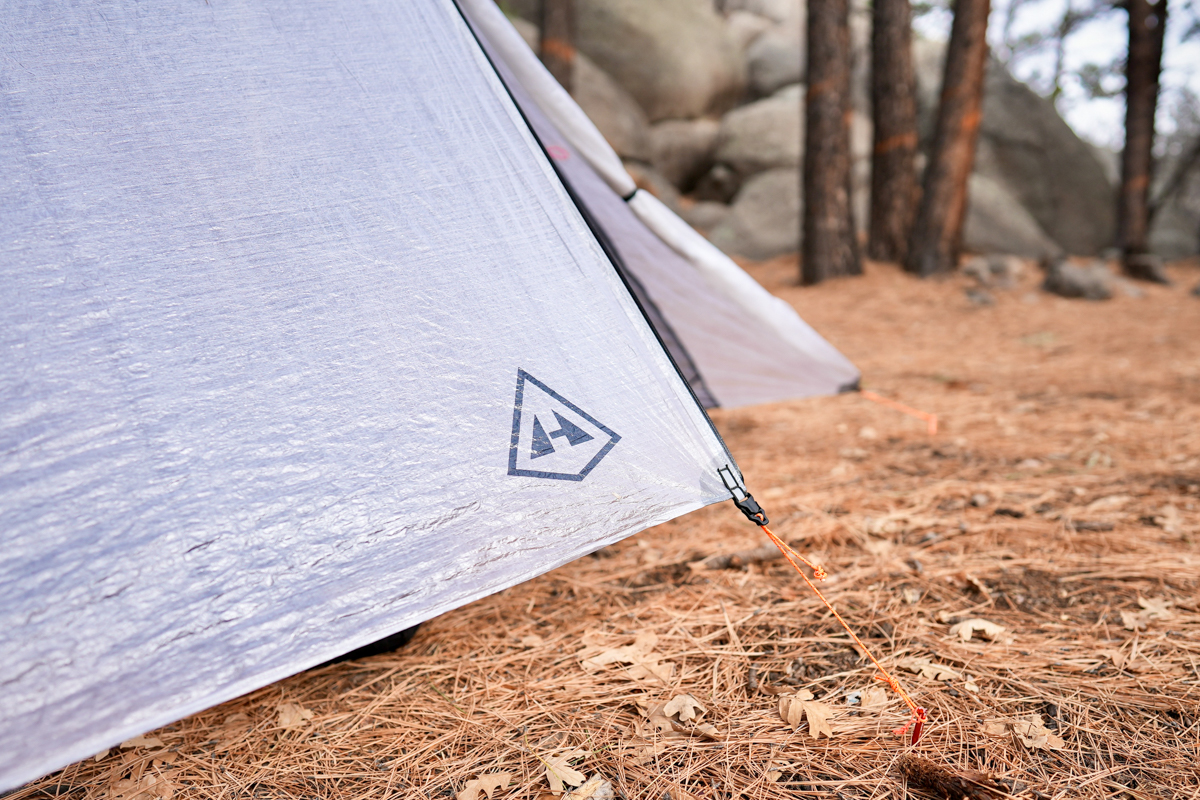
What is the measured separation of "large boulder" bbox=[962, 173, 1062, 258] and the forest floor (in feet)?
22.0

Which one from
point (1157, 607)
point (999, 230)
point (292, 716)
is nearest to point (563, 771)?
point (292, 716)

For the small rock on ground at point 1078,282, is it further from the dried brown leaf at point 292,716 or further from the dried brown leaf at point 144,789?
the dried brown leaf at point 144,789

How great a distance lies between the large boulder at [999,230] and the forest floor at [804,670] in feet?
22.0

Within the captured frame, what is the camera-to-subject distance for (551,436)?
4.35 feet

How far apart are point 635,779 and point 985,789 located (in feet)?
1.82

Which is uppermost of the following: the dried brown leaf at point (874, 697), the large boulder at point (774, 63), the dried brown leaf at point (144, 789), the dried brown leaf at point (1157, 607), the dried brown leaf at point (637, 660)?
the large boulder at point (774, 63)

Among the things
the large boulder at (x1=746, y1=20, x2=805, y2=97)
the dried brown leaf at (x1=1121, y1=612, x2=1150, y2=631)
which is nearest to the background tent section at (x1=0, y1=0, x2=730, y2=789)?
the dried brown leaf at (x1=1121, y1=612, x2=1150, y2=631)

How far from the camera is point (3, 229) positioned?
1135 mm

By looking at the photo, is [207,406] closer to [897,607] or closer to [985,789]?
[985,789]

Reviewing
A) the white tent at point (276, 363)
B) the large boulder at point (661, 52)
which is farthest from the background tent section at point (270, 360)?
the large boulder at point (661, 52)

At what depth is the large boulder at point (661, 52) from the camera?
35.5 ft

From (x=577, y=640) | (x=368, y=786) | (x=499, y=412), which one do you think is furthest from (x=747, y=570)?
(x=368, y=786)

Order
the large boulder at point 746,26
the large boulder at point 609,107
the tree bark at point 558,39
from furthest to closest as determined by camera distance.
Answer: the large boulder at point 746,26
the large boulder at point 609,107
the tree bark at point 558,39

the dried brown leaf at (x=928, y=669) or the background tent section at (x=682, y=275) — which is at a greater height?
the background tent section at (x=682, y=275)
